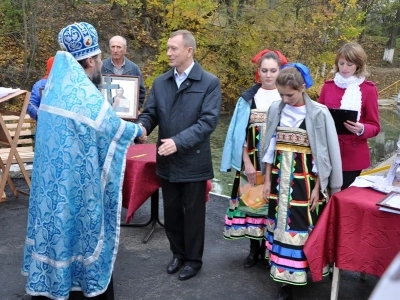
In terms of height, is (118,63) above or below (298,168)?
above

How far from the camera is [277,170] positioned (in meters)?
3.69

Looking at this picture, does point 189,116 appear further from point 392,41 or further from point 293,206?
point 392,41

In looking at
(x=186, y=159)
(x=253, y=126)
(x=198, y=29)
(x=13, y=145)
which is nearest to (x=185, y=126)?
(x=186, y=159)

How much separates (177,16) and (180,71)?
13.5 metres

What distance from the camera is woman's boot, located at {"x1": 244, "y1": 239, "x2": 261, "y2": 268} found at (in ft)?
14.6

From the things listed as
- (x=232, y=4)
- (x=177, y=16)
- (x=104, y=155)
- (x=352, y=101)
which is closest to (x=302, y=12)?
(x=232, y=4)

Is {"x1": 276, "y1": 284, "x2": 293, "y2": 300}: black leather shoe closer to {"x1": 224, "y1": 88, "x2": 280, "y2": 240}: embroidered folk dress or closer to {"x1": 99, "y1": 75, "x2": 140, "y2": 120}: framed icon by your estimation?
{"x1": 224, "y1": 88, "x2": 280, "y2": 240}: embroidered folk dress

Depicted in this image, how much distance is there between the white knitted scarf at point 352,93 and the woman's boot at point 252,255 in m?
1.40

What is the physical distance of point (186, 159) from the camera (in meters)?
3.92

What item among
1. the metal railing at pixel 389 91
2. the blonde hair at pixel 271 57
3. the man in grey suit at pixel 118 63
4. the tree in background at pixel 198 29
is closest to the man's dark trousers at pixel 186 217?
the blonde hair at pixel 271 57

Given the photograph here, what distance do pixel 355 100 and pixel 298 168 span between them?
0.78 m

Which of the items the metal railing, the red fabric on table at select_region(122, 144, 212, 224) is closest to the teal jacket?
the red fabric on table at select_region(122, 144, 212, 224)

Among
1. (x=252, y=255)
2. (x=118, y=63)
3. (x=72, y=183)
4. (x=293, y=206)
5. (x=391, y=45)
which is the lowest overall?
(x=252, y=255)

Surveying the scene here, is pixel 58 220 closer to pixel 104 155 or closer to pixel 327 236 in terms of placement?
pixel 104 155
